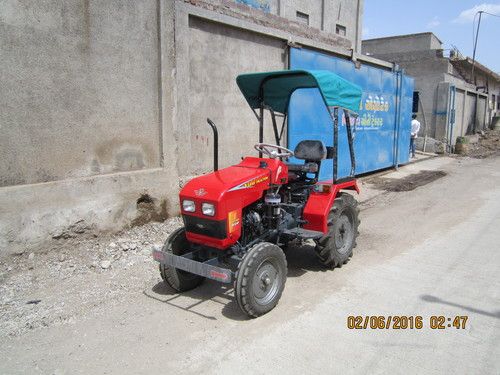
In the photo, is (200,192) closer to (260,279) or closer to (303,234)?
(260,279)

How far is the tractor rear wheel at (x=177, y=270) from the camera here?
4.26 meters

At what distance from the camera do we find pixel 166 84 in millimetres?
6340

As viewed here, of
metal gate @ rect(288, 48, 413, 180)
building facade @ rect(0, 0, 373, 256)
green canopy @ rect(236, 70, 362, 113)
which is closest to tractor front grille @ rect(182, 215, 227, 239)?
green canopy @ rect(236, 70, 362, 113)

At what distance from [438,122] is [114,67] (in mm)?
17854

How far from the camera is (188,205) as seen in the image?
13.2ft

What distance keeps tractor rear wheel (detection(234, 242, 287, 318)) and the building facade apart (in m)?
2.77

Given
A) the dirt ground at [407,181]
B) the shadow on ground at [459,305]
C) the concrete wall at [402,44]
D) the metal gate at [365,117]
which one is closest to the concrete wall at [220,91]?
the metal gate at [365,117]

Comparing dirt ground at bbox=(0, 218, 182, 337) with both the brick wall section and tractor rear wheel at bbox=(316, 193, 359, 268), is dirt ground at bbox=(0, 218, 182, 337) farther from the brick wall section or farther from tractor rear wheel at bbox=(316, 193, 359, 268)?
the brick wall section

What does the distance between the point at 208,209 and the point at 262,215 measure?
31.8 inches

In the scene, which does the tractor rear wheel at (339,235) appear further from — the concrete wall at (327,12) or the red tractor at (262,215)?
the concrete wall at (327,12)

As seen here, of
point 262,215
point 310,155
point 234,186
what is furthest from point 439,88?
point 234,186

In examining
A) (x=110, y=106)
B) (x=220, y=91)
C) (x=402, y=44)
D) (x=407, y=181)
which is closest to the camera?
(x=110, y=106)

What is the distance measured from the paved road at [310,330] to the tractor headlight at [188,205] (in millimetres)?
959

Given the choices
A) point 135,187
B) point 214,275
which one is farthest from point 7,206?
point 214,275
